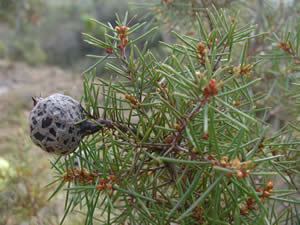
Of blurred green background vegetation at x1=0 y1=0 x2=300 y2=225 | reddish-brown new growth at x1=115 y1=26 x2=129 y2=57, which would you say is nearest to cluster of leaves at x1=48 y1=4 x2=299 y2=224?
reddish-brown new growth at x1=115 y1=26 x2=129 y2=57

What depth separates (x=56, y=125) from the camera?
2.01ft

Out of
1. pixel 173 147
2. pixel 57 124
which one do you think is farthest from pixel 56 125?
pixel 173 147

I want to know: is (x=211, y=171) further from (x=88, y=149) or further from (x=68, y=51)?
(x=68, y=51)

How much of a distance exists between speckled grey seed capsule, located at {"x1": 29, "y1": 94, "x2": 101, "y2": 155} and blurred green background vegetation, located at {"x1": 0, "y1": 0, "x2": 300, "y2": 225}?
0.73 feet

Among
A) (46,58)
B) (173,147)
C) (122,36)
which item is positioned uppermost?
(122,36)

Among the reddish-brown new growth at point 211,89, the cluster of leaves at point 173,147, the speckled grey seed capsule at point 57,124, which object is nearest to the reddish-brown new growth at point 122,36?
the cluster of leaves at point 173,147

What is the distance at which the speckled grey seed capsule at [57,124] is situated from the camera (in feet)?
2.02

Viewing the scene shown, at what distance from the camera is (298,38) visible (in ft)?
2.66

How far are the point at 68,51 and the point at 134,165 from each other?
7.84 meters

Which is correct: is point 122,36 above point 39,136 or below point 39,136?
above

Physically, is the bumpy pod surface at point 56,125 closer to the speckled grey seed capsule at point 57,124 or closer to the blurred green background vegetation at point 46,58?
the speckled grey seed capsule at point 57,124

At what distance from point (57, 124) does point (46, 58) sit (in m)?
7.50

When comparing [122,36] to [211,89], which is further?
[122,36]

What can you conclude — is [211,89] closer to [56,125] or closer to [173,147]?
[173,147]
